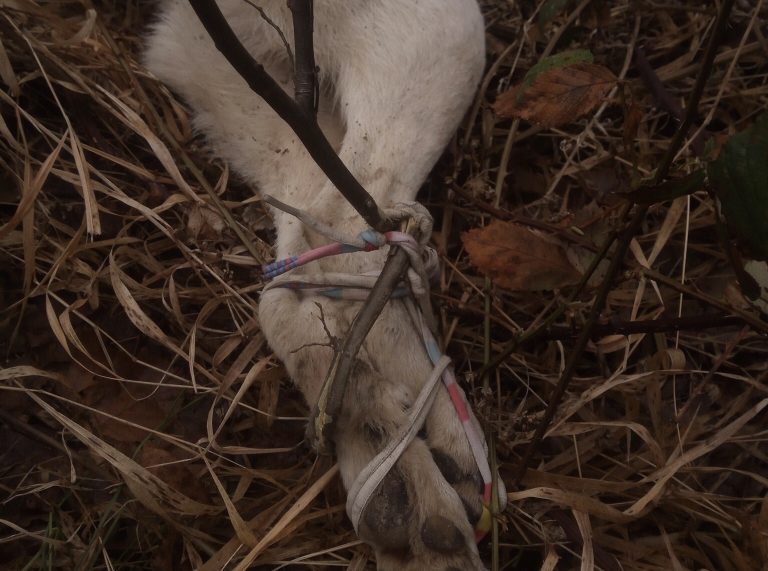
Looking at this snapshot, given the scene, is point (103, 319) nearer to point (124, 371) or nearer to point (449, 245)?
point (124, 371)

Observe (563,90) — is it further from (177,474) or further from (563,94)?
(177,474)

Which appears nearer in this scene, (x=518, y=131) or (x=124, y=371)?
(x=124, y=371)

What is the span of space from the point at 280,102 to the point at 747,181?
1.65ft

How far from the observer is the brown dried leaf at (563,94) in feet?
2.91

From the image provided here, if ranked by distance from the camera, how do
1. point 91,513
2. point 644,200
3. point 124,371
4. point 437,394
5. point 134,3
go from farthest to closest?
1. point 134,3
2. point 124,371
3. point 91,513
4. point 437,394
5. point 644,200

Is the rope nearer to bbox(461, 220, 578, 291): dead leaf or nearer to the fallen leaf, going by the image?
bbox(461, 220, 578, 291): dead leaf

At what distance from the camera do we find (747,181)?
24.8 inches

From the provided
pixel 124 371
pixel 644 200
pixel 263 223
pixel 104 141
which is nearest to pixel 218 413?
pixel 124 371

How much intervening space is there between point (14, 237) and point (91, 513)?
568 mm

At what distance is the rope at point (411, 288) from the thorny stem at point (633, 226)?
106 mm

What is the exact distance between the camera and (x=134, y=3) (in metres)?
1.58

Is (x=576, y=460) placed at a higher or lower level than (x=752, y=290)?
lower

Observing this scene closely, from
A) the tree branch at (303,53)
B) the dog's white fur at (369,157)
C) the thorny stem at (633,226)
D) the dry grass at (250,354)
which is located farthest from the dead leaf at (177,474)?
the tree branch at (303,53)

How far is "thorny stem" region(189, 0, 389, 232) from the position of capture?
0.58m
